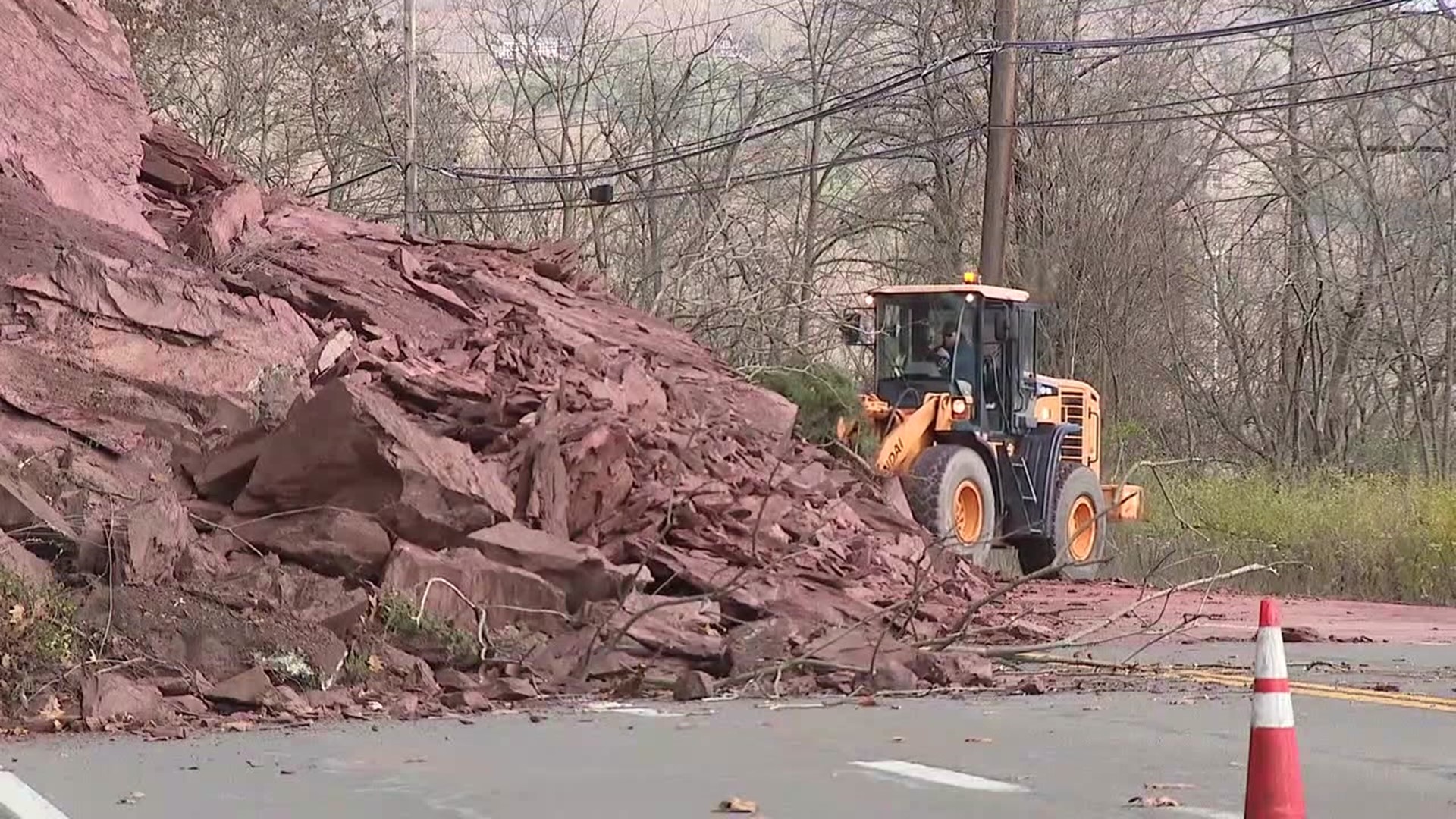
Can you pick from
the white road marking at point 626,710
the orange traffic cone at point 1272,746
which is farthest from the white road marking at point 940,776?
the white road marking at point 626,710

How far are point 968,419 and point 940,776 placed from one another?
13512 mm

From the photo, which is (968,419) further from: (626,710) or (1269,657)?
A: (1269,657)

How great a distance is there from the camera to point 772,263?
3656 cm

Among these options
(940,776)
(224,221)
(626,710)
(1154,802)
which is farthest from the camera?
(224,221)

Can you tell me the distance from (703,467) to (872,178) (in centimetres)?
2686

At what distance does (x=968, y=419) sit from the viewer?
817 inches

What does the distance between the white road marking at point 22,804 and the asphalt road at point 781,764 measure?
0.28 feet

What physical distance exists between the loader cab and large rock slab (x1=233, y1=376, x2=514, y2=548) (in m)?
8.99

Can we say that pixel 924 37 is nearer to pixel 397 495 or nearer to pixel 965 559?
pixel 965 559

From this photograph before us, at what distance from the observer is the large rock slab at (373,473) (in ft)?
39.8

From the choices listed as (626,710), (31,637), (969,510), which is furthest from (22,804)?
(969,510)

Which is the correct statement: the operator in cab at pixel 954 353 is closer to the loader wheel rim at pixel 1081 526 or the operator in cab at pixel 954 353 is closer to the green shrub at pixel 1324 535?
the loader wheel rim at pixel 1081 526

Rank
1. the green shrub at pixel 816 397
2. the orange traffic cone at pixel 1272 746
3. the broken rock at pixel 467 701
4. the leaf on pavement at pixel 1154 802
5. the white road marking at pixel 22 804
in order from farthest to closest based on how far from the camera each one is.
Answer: the green shrub at pixel 816 397 < the broken rock at pixel 467 701 < the white road marking at pixel 22 804 < the leaf on pavement at pixel 1154 802 < the orange traffic cone at pixel 1272 746

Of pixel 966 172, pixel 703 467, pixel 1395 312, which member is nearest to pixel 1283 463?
pixel 1395 312
